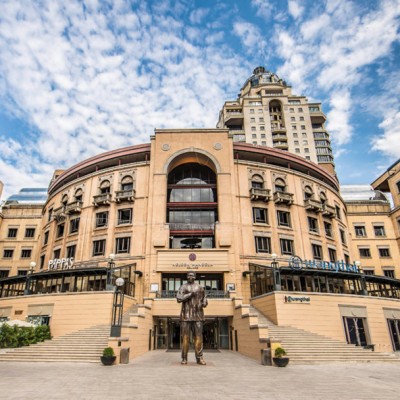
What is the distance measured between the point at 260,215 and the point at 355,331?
44.9ft

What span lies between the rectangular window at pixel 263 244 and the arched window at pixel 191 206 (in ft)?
14.7

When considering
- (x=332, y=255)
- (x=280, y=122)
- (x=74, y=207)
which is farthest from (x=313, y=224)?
(x=280, y=122)

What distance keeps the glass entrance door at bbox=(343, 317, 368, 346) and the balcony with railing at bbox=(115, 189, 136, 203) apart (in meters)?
22.1

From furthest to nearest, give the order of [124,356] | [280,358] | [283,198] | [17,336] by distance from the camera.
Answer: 1. [283,198]
2. [17,336]
3. [124,356]
4. [280,358]

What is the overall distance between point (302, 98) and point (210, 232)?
7029cm

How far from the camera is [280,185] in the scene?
3466 cm

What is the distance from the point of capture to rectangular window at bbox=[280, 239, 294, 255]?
3131cm

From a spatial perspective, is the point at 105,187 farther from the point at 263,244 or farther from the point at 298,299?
the point at 298,299

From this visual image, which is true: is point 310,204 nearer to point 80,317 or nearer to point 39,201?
point 80,317

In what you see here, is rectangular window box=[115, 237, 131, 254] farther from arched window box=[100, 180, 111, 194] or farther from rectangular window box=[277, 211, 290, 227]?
rectangular window box=[277, 211, 290, 227]

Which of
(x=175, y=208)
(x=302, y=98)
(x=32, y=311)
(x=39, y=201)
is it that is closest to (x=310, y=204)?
(x=175, y=208)

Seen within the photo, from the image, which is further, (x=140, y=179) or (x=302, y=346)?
(x=140, y=179)

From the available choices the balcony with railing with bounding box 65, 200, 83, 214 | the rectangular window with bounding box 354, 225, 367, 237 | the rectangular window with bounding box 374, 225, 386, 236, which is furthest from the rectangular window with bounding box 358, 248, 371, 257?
the balcony with railing with bounding box 65, 200, 83, 214

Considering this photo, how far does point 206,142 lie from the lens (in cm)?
3356
